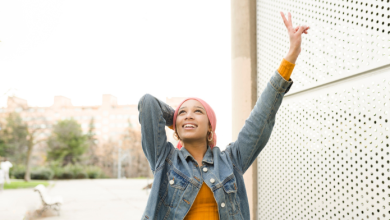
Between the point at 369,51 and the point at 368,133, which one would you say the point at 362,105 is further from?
the point at 369,51

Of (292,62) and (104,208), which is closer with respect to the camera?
(292,62)

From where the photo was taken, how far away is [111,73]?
17922 millimetres

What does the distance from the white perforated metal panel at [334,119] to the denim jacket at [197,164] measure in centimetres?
61

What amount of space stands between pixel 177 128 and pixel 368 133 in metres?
0.97

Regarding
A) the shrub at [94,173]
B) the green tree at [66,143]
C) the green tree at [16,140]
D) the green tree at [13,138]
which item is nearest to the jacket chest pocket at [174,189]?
the green tree at [16,140]

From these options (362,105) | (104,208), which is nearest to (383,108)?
(362,105)

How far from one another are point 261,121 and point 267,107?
2.4 inches

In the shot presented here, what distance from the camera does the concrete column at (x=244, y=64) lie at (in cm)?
249

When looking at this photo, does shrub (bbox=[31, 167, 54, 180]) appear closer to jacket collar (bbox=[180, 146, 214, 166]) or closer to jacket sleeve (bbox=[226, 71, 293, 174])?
jacket collar (bbox=[180, 146, 214, 166])

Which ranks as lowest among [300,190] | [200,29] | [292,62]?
[300,190]

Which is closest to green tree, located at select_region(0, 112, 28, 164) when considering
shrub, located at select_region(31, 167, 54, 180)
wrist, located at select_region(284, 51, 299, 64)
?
shrub, located at select_region(31, 167, 54, 180)

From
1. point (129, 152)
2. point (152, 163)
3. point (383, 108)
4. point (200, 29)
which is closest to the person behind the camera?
point (152, 163)

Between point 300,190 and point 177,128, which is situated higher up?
point 177,128

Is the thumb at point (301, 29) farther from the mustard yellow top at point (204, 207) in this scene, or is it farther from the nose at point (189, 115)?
the mustard yellow top at point (204, 207)
